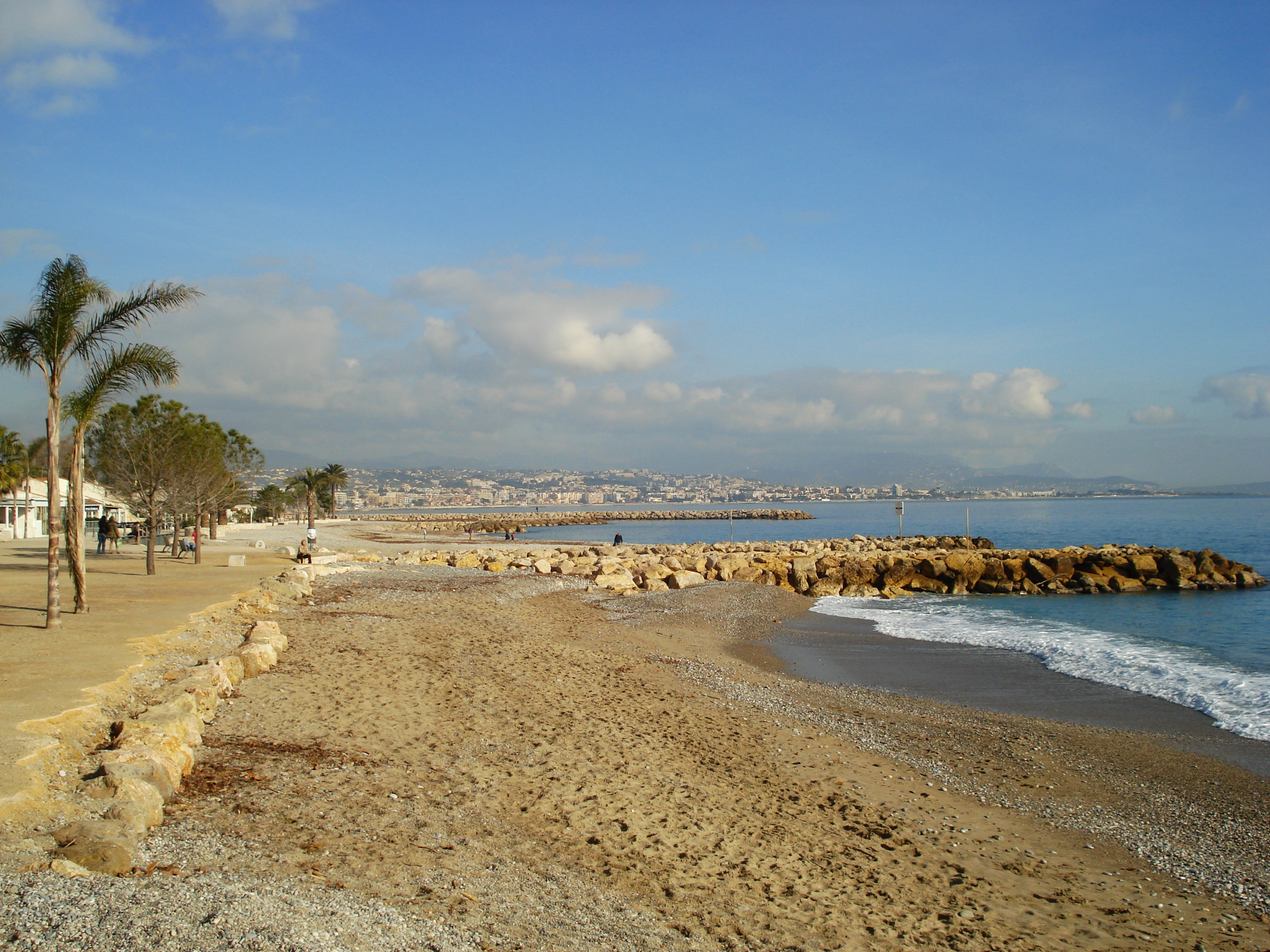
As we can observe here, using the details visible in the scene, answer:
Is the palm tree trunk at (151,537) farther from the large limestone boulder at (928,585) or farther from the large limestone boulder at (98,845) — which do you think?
the large limestone boulder at (928,585)

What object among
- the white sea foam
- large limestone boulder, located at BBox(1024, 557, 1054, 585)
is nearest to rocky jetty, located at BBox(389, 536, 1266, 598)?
large limestone boulder, located at BBox(1024, 557, 1054, 585)

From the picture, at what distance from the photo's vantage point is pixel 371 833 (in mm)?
5379

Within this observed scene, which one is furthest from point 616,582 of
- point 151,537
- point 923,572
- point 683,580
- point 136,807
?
point 136,807

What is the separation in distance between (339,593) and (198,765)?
13.9 meters

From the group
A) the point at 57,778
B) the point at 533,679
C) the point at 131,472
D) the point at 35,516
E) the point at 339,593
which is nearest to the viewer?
the point at 57,778

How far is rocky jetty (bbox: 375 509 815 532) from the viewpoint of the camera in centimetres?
8869

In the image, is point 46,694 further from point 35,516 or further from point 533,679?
point 35,516

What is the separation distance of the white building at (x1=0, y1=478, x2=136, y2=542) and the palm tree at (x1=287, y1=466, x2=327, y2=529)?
13540 mm

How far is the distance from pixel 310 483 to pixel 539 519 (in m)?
49.1

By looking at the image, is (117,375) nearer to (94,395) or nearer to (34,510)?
(94,395)

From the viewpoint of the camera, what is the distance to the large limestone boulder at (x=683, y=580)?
85.0ft

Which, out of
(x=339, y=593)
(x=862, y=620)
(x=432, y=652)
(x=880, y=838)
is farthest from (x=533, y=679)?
(x=862, y=620)

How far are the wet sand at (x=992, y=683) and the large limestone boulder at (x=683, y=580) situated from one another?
762cm

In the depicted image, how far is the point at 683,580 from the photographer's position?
26094mm
